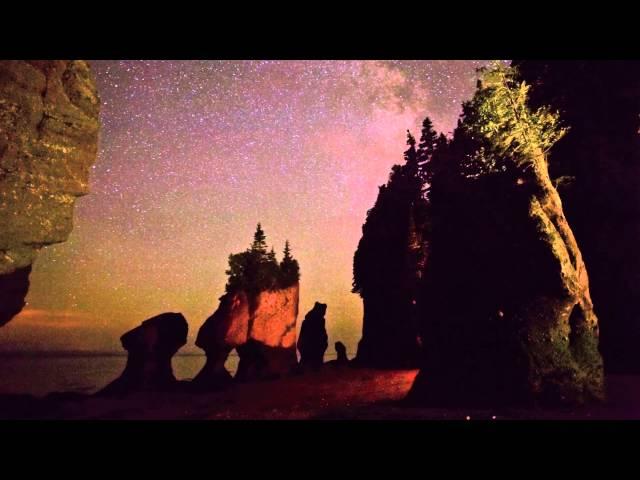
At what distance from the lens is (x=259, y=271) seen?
3419cm

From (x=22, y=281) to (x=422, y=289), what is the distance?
20294 mm

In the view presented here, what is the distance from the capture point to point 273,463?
7297 millimetres

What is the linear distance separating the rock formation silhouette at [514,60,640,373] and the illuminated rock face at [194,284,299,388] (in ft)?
70.4

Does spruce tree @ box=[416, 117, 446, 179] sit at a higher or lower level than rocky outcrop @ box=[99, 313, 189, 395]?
higher

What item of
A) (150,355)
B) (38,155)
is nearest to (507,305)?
(150,355)

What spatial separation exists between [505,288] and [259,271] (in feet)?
80.4

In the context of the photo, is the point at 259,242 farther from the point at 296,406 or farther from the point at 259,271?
the point at 296,406

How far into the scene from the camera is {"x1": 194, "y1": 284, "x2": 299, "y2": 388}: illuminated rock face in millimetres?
27281

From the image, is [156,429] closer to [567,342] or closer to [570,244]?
[567,342]

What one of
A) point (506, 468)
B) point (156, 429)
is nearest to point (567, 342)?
point (506, 468)

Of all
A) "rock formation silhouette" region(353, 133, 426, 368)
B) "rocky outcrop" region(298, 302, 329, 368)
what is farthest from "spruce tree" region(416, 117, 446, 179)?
"rocky outcrop" region(298, 302, 329, 368)

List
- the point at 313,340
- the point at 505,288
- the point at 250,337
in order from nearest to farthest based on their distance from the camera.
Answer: the point at 505,288, the point at 250,337, the point at 313,340

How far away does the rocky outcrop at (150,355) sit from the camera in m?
23.5

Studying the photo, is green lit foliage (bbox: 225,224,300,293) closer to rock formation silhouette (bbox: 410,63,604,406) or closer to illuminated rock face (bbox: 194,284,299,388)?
illuminated rock face (bbox: 194,284,299,388)
